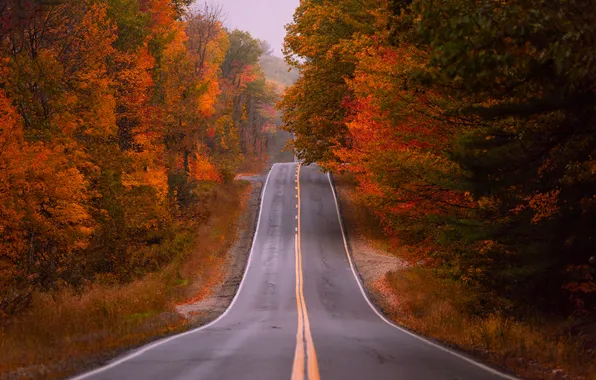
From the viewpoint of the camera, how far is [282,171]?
63062mm

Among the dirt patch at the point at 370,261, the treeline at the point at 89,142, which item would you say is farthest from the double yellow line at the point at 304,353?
the treeline at the point at 89,142

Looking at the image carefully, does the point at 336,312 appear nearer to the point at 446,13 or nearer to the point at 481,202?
the point at 481,202

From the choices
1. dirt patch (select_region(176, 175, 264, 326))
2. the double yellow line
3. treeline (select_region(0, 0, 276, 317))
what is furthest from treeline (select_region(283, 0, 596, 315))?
treeline (select_region(0, 0, 276, 317))

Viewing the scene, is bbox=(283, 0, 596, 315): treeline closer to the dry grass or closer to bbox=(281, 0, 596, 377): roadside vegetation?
bbox=(281, 0, 596, 377): roadside vegetation

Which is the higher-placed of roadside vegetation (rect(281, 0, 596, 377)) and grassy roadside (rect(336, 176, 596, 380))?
roadside vegetation (rect(281, 0, 596, 377))

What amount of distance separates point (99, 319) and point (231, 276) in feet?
46.0

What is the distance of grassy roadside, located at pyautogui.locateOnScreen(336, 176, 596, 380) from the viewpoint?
11633mm

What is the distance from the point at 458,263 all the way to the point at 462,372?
7.74 meters

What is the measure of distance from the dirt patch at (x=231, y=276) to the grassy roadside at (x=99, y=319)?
0.49m

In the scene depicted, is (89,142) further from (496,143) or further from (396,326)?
(496,143)

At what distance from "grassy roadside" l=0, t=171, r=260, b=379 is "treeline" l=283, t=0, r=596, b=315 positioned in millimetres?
7211

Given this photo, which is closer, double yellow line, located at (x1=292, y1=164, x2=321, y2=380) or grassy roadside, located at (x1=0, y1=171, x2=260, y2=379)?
double yellow line, located at (x1=292, y1=164, x2=321, y2=380)

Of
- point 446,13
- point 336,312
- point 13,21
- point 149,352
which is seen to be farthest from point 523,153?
point 13,21

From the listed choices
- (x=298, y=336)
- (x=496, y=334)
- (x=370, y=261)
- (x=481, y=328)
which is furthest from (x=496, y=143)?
(x=370, y=261)
